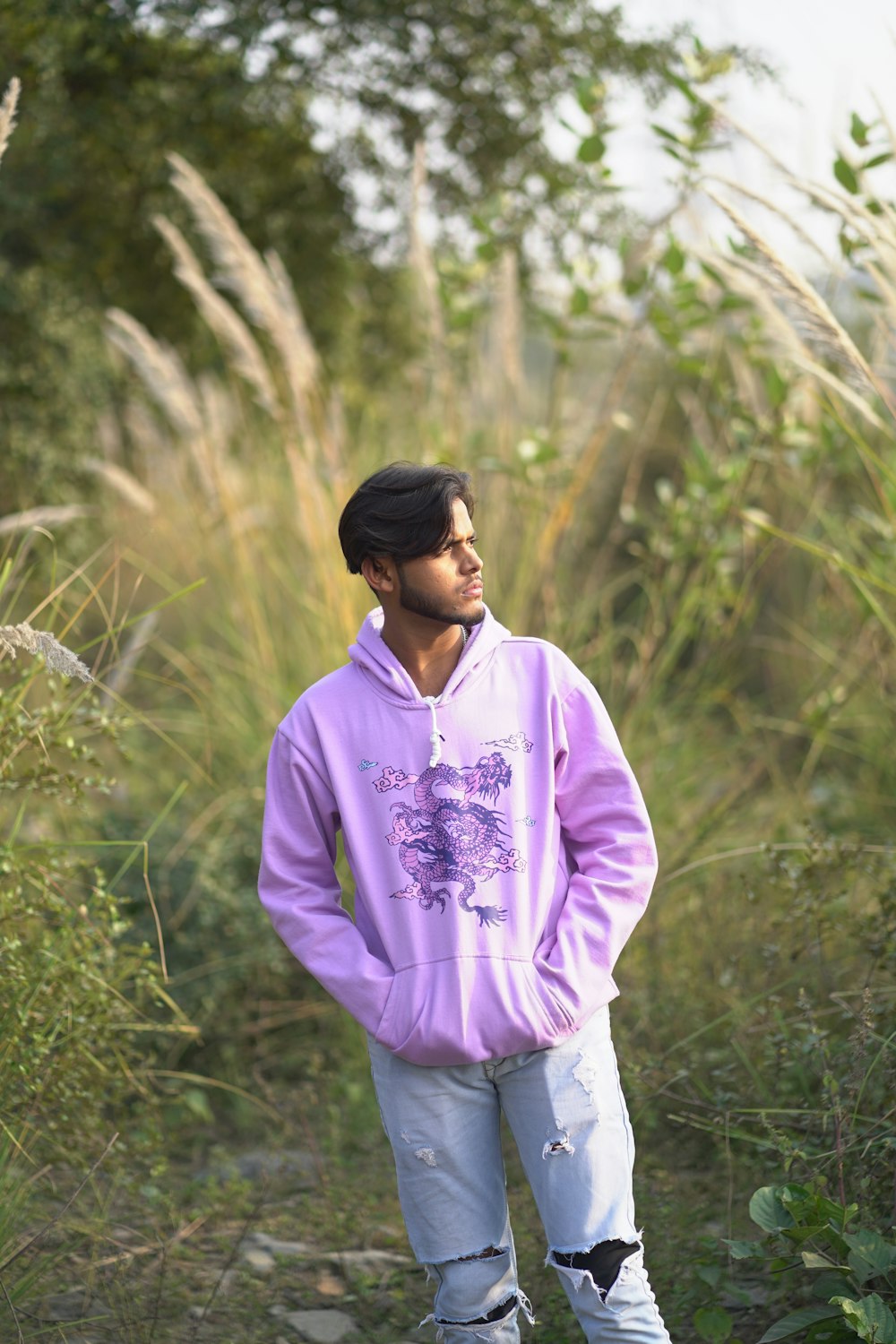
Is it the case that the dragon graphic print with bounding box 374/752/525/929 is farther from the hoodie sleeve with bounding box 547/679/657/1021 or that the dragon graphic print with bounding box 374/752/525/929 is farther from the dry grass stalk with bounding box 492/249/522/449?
the dry grass stalk with bounding box 492/249/522/449

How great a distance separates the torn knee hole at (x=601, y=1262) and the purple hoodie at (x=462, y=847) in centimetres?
29

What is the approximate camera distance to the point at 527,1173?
78.6 inches

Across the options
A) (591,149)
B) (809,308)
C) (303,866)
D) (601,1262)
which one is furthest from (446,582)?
(591,149)

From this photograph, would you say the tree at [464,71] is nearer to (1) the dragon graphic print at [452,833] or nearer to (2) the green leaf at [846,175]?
(2) the green leaf at [846,175]

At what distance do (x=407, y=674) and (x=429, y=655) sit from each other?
5 cm

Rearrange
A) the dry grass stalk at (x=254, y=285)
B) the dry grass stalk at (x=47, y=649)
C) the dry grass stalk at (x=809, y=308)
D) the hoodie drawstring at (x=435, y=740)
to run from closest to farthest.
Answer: the hoodie drawstring at (x=435, y=740)
the dry grass stalk at (x=47, y=649)
the dry grass stalk at (x=809, y=308)
the dry grass stalk at (x=254, y=285)

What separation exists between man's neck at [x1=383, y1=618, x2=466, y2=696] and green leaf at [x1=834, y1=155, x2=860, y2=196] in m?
1.98

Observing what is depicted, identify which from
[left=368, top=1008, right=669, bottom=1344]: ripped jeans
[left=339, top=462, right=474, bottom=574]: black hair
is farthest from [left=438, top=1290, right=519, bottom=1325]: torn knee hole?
[left=339, top=462, right=474, bottom=574]: black hair

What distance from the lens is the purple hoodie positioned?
194 centimetres

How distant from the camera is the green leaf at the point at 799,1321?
2.09 metres

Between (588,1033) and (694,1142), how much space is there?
129 cm

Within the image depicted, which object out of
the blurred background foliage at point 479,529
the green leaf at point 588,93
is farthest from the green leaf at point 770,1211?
the green leaf at point 588,93

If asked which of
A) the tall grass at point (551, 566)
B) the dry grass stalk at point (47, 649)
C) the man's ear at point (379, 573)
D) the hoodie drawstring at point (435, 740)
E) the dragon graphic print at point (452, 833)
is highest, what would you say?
the man's ear at point (379, 573)

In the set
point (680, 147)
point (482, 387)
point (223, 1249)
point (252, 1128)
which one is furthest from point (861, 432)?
point (223, 1249)
